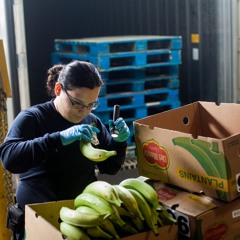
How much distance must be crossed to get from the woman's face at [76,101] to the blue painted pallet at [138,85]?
2706 mm

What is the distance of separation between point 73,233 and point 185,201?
61 centimetres

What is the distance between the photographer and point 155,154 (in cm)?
235

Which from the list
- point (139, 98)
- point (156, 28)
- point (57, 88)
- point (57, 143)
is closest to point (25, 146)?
point (57, 143)

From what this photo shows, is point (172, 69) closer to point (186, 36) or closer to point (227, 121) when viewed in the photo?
point (186, 36)

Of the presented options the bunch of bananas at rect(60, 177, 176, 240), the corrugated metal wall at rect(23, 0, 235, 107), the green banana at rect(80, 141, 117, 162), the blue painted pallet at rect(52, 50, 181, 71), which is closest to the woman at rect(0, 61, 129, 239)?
the green banana at rect(80, 141, 117, 162)

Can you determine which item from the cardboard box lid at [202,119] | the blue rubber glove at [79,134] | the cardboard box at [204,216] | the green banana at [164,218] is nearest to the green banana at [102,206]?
the green banana at [164,218]

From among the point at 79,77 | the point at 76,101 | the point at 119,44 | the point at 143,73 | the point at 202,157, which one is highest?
the point at 119,44

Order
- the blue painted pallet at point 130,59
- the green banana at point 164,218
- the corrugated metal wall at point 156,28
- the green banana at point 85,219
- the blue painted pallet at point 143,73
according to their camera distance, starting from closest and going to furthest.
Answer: the green banana at point 85,219 < the green banana at point 164,218 < the blue painted pallet at point 130,59 < the blue painted pallet at point 143,73 < the corrugated metal wall at point 156,28

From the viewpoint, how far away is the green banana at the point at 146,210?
1.88 meters

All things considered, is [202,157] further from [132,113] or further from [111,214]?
[132,113]

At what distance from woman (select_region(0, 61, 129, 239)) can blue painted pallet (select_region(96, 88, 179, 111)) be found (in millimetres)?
2597

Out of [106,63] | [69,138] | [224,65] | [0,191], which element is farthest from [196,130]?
[224,65]

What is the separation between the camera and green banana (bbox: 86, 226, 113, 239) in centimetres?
180

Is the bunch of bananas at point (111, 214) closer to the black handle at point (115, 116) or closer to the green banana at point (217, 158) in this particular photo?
the green banana at point (217, 158)
